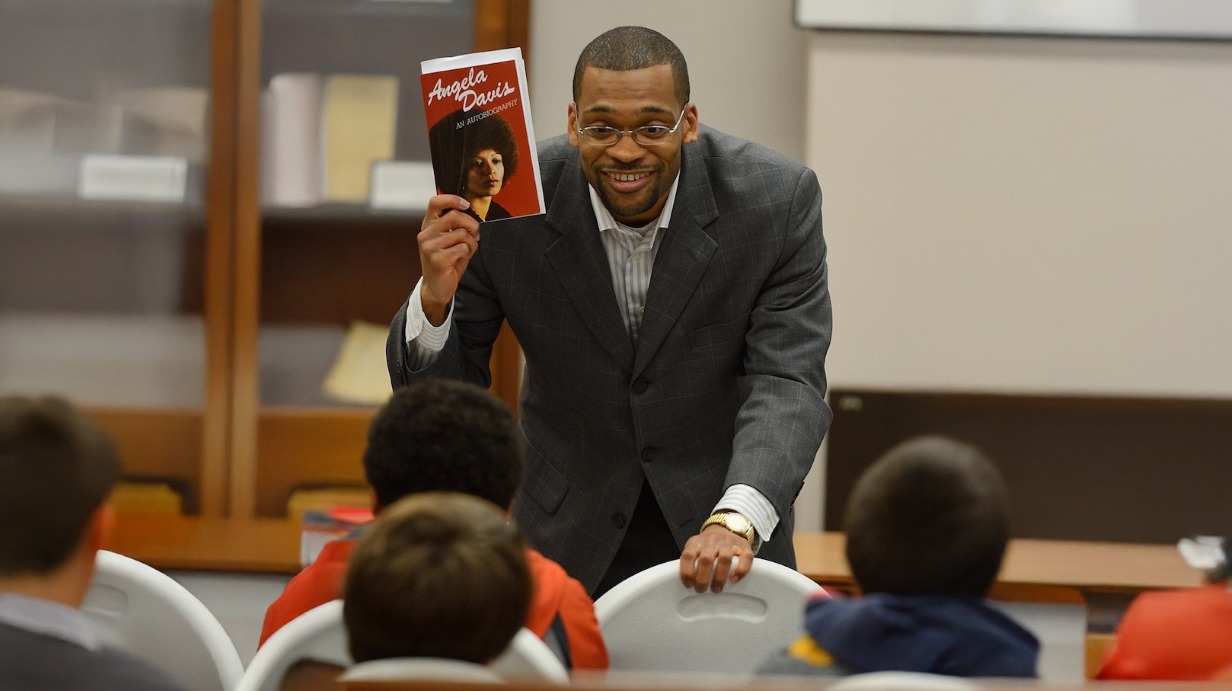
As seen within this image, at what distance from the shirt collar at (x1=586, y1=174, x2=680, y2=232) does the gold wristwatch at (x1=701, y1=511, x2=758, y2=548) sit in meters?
0.51

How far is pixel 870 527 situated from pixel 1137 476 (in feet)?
8.56

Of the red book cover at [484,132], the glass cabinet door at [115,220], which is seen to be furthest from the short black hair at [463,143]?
the glass cabinet door at [115,220]

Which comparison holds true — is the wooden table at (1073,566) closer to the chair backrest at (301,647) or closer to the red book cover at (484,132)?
the red book cover at (484,132)

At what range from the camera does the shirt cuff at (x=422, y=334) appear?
6.58 feet

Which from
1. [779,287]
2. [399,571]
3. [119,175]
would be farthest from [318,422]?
[399,571]

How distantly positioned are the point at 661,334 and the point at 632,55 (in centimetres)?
42

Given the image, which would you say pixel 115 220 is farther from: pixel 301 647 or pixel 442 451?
pixel 301 647

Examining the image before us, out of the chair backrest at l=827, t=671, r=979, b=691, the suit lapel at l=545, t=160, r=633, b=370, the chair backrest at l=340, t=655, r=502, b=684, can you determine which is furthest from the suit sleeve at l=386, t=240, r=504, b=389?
the chair backrest at l=827, t=671, r=979, b=691

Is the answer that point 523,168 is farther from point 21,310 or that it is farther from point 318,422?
point 21,310

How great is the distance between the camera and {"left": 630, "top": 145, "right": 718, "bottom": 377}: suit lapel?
2102mm

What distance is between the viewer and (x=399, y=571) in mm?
1133

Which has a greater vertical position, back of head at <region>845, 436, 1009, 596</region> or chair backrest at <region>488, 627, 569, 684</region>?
back of head at <region>845, 436, 1009, 596</region>

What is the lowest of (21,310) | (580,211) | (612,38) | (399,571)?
(21,310)

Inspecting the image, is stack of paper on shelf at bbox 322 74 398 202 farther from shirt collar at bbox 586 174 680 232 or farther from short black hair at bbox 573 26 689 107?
short black hair at bbox 573 26 689 107
